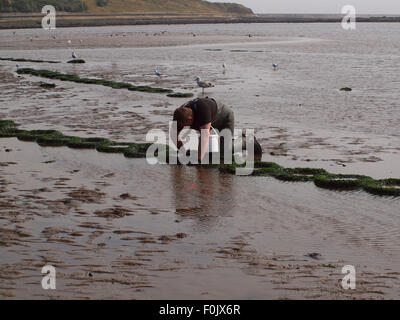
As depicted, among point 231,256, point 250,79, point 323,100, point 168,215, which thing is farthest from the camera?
point 250,79

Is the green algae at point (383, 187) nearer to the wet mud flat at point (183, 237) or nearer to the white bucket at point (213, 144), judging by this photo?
the wet mud flat at point (183, 237)

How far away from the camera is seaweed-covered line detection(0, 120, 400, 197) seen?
31.9ft

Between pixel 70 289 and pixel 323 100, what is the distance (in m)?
16.4

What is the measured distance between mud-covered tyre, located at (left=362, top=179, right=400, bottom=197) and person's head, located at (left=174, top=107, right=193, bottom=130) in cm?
311

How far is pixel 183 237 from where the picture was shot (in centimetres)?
744

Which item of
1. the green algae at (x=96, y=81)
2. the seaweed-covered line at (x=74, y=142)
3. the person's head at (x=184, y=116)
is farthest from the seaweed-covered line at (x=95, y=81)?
the person's head at (x=184, y=116)

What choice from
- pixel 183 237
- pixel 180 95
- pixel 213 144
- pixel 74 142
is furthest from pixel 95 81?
pixel 183 237

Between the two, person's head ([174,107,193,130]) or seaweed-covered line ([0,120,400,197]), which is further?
person's head ([174,107,193,130])

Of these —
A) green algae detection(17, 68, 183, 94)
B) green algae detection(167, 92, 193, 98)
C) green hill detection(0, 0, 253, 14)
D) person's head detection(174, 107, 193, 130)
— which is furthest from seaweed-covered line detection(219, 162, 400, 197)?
green hill detection(0, 0, 253, 14)


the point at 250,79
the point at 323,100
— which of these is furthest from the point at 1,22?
the point at 323,100

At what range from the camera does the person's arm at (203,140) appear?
10281 mm

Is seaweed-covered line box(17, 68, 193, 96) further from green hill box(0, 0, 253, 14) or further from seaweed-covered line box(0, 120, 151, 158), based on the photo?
green hill box(0, 0, 253, 14)
